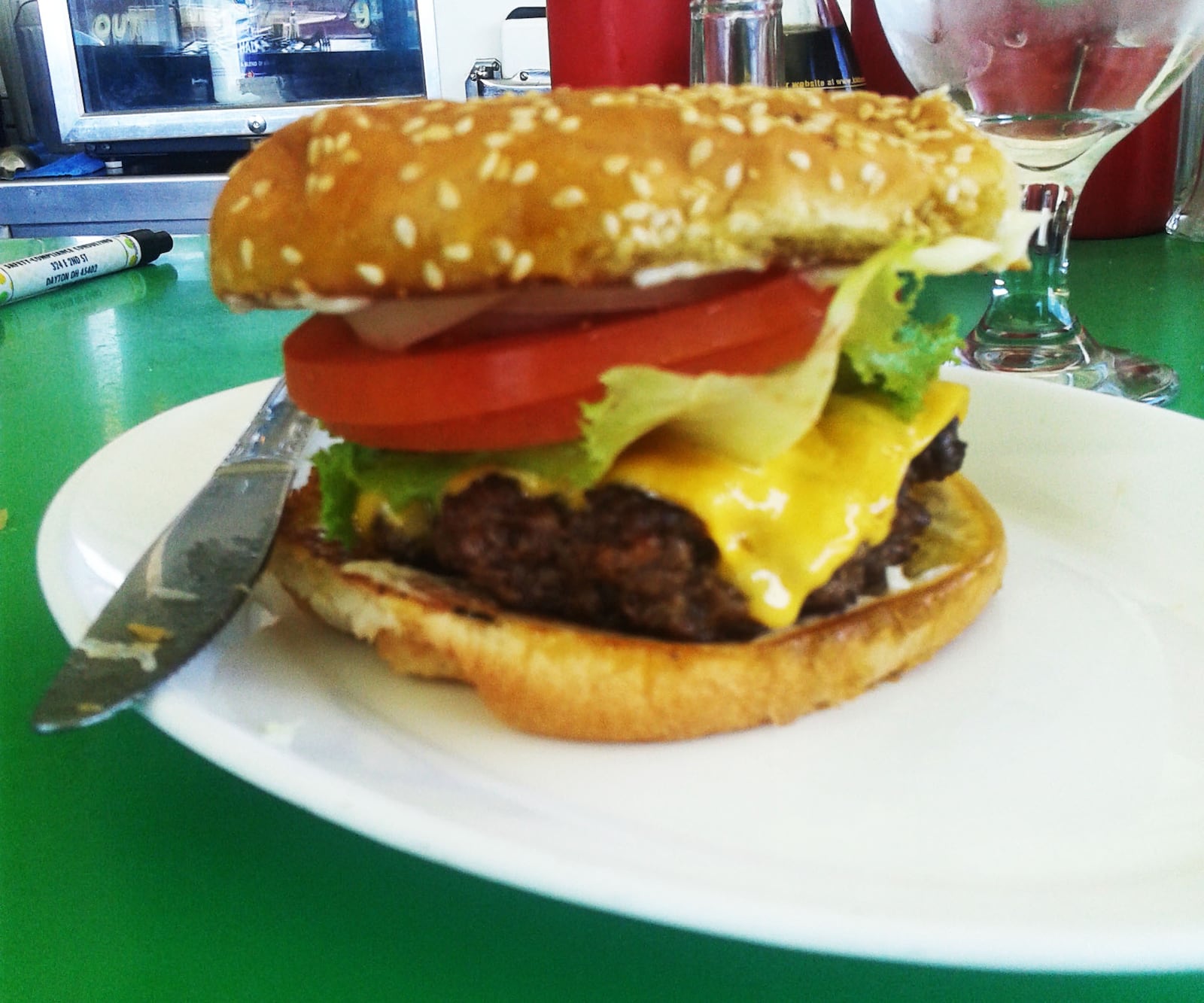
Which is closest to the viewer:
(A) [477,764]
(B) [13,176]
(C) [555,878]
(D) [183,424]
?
(C) [555,878]

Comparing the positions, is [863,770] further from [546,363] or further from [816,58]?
[816,58]

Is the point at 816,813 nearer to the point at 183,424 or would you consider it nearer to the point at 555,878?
the point at 555,878

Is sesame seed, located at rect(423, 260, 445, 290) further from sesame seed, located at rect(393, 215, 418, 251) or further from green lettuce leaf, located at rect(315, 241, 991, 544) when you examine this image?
green lettuce leaf, located at rect(315, 241, 991, 544)

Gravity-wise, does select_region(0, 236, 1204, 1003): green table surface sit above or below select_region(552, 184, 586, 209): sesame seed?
below

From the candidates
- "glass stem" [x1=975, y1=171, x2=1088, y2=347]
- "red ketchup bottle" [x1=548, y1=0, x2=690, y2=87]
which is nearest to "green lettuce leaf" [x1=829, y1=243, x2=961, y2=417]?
"glass stem" [x1=975, y1=171, x2=1088, y2=347]

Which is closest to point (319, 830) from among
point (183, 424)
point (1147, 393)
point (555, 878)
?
point (555, 878)

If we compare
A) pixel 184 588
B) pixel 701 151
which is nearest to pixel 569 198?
pixel 701 151
